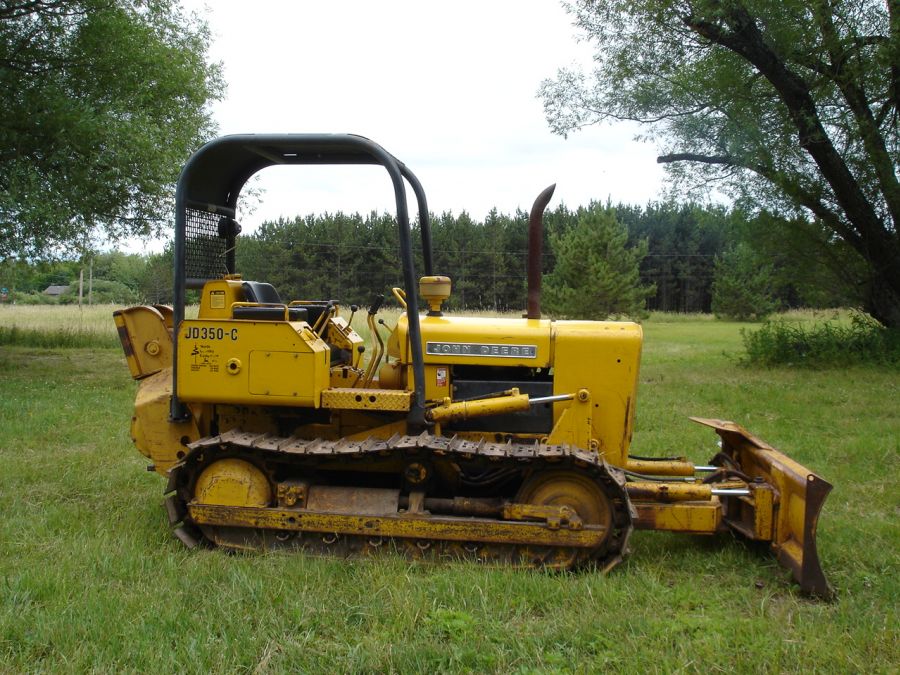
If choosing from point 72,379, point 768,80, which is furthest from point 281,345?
point 768,80

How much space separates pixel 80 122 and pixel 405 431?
10.0 meters

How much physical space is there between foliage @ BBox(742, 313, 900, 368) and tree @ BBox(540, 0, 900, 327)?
0.59 meters

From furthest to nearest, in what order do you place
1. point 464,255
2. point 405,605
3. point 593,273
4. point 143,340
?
point 464,255
point 593,273
point 143,340
point 405,605

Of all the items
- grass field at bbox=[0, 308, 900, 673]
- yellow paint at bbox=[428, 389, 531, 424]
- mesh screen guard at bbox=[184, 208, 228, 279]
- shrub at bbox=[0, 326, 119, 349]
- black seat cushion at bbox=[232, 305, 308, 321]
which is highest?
mesh screen guard at bbox=[184, 208, 228, 279]

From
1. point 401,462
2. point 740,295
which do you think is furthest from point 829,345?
point 740,295

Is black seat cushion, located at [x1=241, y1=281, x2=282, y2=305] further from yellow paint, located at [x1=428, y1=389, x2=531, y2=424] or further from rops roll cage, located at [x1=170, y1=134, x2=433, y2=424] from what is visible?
yellow paint, located at [x1=428, y1=389, x2=531, y2=424]

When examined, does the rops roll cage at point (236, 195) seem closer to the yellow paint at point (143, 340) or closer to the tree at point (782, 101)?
the yellow paint at point (143, 340)

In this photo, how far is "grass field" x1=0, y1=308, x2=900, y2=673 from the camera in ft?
11.6

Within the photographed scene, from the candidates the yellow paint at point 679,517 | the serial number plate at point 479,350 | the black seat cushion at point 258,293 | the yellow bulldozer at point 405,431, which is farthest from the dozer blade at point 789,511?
the black seat cushion at point 258,293

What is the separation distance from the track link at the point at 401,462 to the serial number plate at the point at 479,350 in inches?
25.7

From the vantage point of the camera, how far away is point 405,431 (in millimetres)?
5406

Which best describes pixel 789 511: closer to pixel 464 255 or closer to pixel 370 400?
pixel 370 400

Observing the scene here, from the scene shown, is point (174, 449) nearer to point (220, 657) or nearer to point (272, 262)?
point (220, 657)

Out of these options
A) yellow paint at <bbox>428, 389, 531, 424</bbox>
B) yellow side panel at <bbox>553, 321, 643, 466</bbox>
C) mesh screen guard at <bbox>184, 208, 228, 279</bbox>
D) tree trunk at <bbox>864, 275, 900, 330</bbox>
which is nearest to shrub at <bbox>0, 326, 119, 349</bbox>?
mesh screen guard at <bbox>184, 208, 228, 279</bbox>
